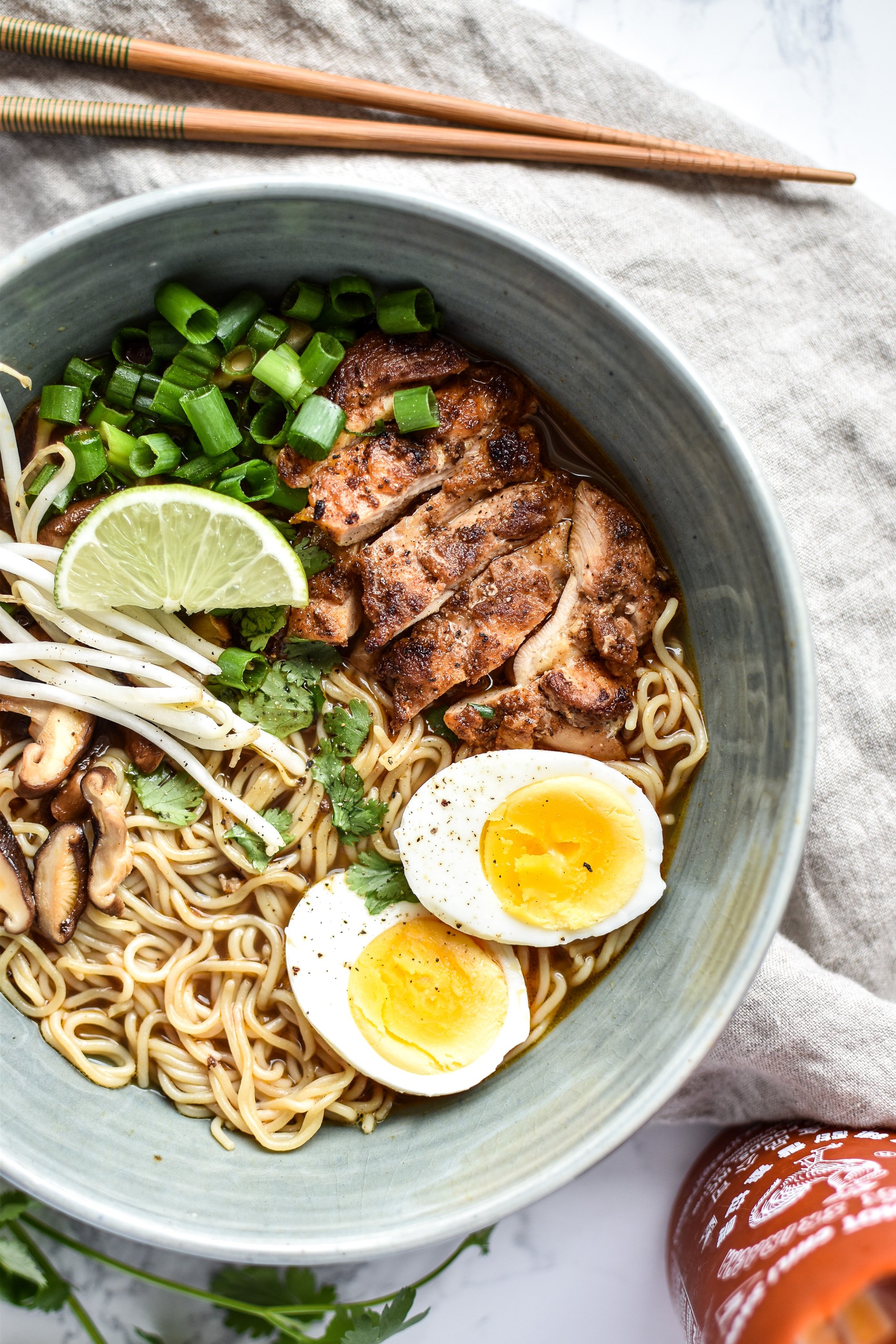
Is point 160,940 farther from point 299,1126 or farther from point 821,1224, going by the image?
point 821,1224

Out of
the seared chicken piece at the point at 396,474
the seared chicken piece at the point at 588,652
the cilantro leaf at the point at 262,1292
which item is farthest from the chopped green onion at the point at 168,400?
the cilantro leaf at the point at 262,1292

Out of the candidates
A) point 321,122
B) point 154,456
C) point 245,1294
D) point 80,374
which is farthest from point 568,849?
point 321,122

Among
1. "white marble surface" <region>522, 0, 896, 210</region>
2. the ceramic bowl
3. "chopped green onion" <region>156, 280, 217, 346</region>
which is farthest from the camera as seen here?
"white marble surface" <region>522, 0, 896, 210</region>

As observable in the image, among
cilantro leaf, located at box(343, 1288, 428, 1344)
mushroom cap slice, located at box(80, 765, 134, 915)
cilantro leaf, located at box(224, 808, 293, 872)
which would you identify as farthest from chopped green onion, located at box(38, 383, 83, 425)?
cilantro leaf, located at box(343, 1288, 428, 1344)

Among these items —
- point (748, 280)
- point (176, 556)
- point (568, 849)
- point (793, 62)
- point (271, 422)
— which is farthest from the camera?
point (793, 62)

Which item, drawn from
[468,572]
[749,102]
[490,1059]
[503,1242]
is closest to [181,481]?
[468,572]

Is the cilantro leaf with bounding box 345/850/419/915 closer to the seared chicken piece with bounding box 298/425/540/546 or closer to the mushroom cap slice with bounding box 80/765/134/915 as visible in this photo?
the mushroom cap slice with bounding box 80/765/134/915

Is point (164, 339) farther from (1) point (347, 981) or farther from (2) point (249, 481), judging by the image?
(1) point (347, 981)
